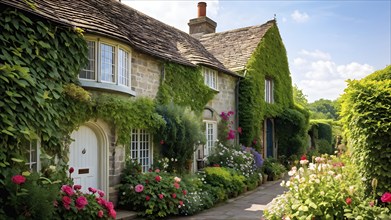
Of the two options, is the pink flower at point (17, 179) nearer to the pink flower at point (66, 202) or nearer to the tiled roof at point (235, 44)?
the pink flower at point (66, 202)

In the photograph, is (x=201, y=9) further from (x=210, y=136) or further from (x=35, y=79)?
(x=35, y=79)

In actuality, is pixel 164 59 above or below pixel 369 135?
above

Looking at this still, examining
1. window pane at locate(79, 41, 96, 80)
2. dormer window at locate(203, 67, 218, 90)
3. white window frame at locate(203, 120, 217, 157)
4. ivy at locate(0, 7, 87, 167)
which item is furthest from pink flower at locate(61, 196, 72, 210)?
dormer window at locate(203, 67, 218, 90)

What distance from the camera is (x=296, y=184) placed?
6707 mm

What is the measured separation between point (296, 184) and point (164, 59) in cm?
639

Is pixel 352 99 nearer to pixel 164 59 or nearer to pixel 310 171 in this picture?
pixel 310 171

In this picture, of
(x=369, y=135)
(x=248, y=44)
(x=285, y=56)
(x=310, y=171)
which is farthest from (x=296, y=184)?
(x=285, y=56)

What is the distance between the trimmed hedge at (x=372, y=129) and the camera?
6.23 m

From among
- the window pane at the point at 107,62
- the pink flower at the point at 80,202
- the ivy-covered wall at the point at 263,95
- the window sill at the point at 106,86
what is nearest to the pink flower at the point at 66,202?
the pink flower at the point at 80,202

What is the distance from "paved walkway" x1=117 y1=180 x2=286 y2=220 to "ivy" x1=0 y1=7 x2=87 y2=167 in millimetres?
3065

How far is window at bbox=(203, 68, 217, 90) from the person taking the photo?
14355 mm

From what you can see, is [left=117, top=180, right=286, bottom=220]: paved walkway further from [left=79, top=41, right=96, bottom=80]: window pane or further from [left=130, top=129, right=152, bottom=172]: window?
[left=79, top=41, right=96, bottom=80]: window pane

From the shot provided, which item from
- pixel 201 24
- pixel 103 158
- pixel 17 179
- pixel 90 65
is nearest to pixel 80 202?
pixel 17 179

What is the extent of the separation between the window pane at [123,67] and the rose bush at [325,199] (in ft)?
17.4
